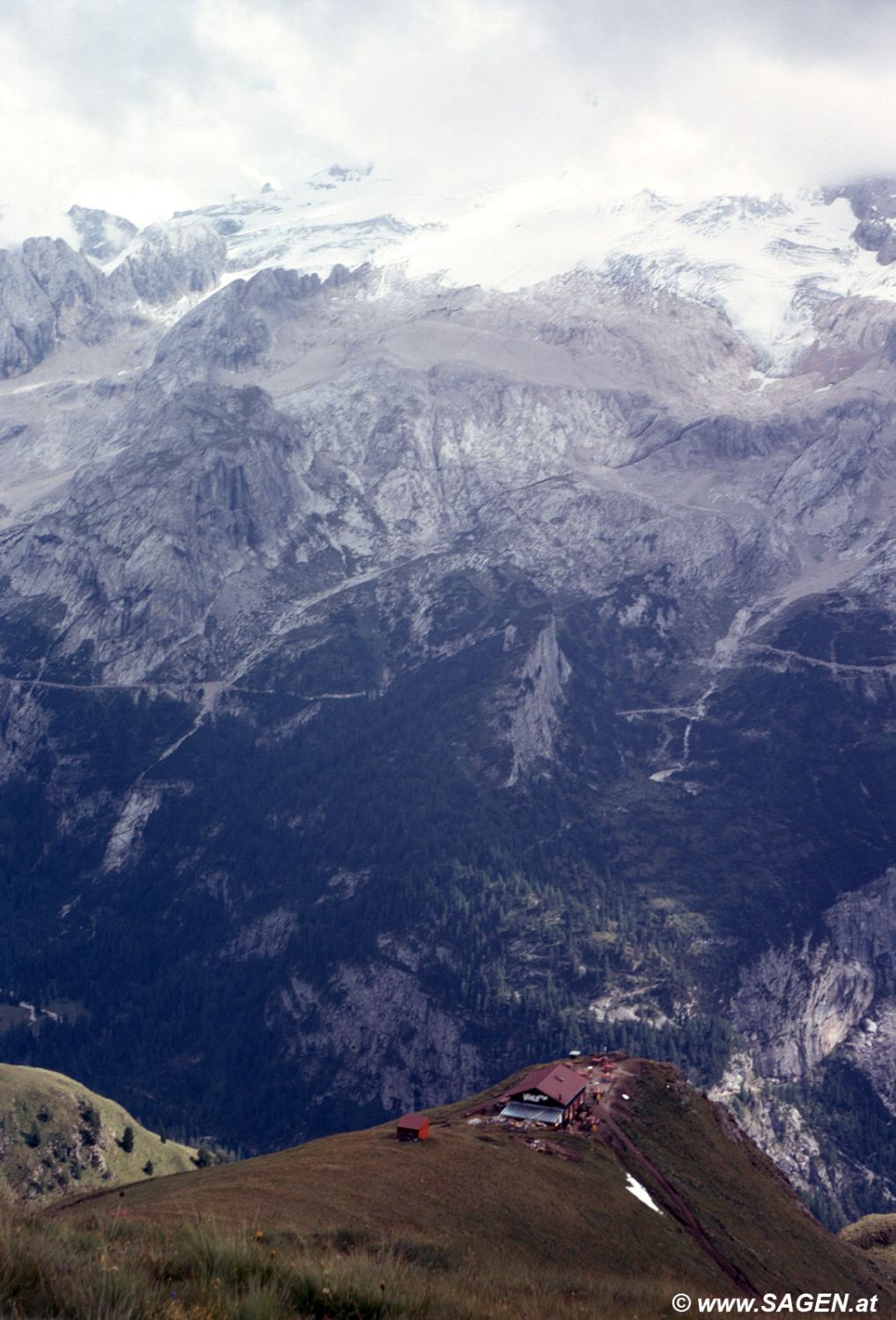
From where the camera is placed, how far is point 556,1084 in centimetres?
9981

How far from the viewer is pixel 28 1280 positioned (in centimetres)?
1800

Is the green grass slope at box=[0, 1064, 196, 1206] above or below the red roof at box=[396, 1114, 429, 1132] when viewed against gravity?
below

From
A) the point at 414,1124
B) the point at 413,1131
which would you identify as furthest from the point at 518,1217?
the point at 414,1124

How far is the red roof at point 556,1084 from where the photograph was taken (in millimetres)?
96938

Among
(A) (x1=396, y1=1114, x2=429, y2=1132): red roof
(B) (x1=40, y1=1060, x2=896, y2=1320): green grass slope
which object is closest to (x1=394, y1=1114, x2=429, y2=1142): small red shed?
(A) (x1=396, y1=1114, x2=429, y2=1132): red roof

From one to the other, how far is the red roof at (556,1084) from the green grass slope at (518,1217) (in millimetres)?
3846

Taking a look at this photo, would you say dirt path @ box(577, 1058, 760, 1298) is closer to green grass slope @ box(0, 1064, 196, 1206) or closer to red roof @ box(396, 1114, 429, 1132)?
red roof @ box(396, 1114, 429, 1132)

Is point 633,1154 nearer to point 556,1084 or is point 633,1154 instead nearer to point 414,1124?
point 556,1084

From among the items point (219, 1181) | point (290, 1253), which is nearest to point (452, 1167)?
point (219, 1181)

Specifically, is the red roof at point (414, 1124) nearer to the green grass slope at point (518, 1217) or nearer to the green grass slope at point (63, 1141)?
the green grass slope at point (518, 1217)

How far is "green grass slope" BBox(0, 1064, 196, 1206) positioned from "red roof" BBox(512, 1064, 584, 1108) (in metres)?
53.9

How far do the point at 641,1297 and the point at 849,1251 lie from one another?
6004 cm

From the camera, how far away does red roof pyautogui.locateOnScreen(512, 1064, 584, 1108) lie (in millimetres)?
96938

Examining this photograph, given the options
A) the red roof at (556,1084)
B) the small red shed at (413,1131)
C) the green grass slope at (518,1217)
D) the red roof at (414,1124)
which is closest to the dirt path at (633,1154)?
the green grass slope at (518,1217)
